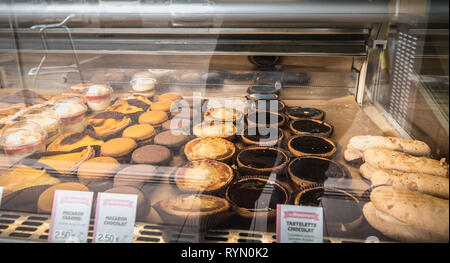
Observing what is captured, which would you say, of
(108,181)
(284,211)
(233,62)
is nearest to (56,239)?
(108,181)

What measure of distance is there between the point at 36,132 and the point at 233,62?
4.37ft

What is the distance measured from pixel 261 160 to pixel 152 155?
582 mm

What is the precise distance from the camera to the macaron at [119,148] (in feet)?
5.71

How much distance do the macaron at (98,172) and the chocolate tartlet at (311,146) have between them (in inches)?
36.5

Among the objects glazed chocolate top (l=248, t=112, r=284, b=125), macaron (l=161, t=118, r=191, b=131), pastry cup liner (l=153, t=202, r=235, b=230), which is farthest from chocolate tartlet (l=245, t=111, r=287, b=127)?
pastry cup liner (l=153, t=202, r=235, b=230)

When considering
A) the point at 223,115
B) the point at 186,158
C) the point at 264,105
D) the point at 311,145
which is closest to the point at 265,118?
the point at 264,105

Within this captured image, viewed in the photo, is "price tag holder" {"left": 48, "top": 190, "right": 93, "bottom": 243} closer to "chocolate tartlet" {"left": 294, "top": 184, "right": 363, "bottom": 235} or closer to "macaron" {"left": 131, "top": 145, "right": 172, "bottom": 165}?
"macaron" {"left": 131, "top": 145, "right": 172, "bottom": 165}

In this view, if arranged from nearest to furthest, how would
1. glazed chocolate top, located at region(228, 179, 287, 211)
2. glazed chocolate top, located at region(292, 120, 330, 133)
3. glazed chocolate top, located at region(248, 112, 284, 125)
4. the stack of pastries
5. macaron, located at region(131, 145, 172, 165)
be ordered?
the stack of pastries, glazed chocolate top, located at region(228, 179, 287, 211), macaron, located at region(131, 145, 172, 165), glazed chocolate top, located at region(292, 120, 330, 133), glazed chocolate top, located at region(248, 112, 284, 125)

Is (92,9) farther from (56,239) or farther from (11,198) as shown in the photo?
(56,239)

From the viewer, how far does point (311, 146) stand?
1752 mm

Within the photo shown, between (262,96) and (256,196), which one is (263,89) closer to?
(262,96)

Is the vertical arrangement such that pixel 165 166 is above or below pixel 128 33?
below

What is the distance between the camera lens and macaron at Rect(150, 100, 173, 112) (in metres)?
2.26
